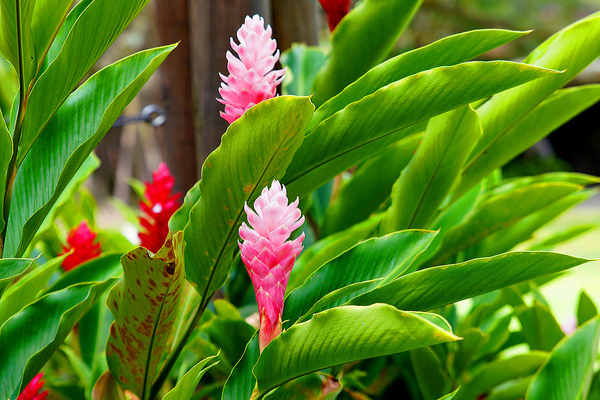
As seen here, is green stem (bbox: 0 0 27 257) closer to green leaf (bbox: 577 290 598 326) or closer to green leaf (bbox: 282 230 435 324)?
green leaf (bbox: 282 230 435 324)

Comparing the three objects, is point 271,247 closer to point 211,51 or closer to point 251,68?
point 251,68

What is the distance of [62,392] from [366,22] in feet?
2.05

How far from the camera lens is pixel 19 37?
1.54 feet

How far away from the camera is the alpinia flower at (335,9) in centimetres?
81

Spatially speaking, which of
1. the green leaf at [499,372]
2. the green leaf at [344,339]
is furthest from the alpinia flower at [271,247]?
the green leaf at [499,372]

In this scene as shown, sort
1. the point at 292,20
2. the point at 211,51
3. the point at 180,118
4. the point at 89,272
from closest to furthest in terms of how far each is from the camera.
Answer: the point at 89,272, the point at 211,51, the point at 292,20, the point at 180,118

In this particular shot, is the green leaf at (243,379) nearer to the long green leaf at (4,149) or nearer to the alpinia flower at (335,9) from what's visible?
the long green leaf at (4,149)

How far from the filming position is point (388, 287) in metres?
0.46

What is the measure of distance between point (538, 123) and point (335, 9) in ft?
1.09

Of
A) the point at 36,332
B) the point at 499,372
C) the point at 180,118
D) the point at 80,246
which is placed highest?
the point at 180,118

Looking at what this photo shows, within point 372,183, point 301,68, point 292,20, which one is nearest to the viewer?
point 372,183

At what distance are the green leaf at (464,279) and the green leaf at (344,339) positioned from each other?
45mm

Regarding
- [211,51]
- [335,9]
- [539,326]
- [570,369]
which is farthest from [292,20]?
[570,369]

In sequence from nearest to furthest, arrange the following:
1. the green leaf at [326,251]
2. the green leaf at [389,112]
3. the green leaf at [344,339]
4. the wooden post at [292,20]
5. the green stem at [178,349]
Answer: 1. the green leaf at [344,339]
2. the green leaf at [389,112]
3. the green stem at [178,349]
4. the green leaf at [326,251]
5. the wooden post at [292,20]
